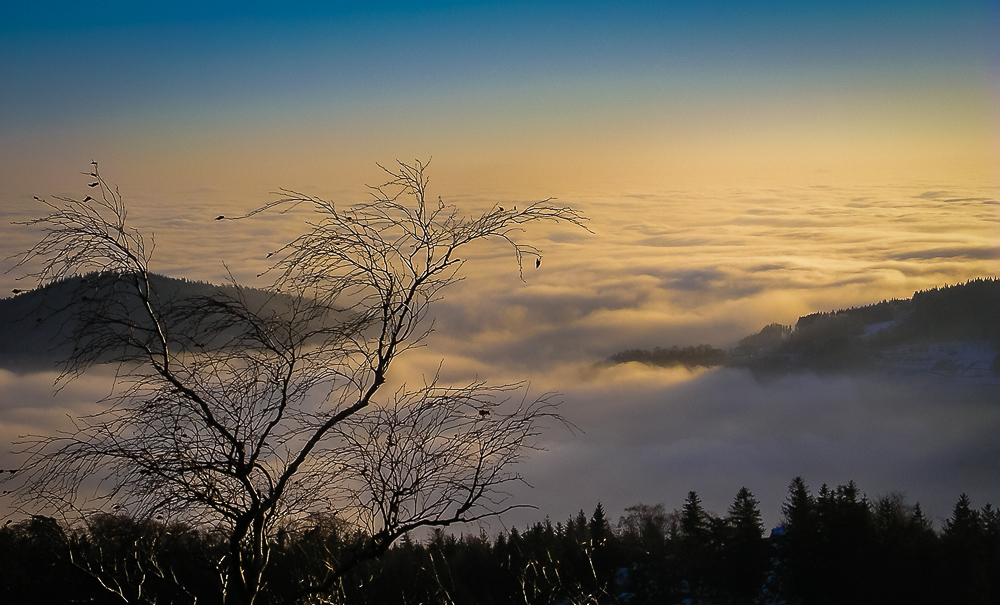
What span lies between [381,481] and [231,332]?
5.86 feet

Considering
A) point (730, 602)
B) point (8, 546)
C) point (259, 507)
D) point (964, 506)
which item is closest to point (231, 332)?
point (259, 507)

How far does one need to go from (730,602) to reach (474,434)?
34635 mm

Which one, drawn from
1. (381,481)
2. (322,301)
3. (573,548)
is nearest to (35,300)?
(322,301)

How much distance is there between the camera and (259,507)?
19.6ft

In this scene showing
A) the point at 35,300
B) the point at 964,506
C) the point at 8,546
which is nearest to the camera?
the point at 35,300

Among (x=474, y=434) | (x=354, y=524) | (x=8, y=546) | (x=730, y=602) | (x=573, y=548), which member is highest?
(x=474, y=434)

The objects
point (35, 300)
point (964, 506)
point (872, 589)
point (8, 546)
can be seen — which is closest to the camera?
point (35, 300)

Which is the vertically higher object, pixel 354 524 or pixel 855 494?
pixel 354 524

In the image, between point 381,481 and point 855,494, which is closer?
point 381,481

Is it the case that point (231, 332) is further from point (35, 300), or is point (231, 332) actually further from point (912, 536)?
point (912, 536)

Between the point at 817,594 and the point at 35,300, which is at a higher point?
the point at 35,300

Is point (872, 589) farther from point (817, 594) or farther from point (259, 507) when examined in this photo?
point (259, 507)

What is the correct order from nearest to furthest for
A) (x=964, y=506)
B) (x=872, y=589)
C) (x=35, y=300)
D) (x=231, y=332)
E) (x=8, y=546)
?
(x=35, y=300), (x=231, y=332), (x=8, y=546), (x=872, y=589), (x=964, y=506)

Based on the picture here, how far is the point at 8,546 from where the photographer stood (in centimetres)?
874
